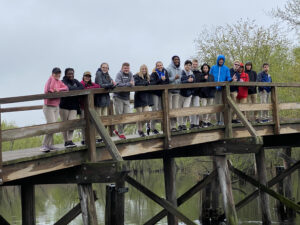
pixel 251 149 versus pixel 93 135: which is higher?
pixel 93 135

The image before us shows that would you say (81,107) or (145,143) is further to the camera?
(145,143)

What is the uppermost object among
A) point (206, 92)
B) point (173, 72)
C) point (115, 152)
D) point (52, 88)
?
point (173, 72)

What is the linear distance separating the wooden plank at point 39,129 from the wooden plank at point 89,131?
3.7 inches

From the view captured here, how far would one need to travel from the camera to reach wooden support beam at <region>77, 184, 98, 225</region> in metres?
8.83

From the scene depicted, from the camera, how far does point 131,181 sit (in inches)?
524

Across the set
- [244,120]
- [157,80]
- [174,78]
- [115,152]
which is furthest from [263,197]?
[115,152]

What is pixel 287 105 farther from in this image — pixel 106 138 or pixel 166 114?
pixel 106 138

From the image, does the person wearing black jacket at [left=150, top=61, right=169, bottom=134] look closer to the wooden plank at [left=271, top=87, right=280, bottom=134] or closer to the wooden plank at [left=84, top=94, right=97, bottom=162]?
the wooden plank at [left=84, top=94, right=97, bottom=162]

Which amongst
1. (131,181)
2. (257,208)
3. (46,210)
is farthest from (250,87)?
(46,210)

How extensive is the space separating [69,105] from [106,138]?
Answer: 98 cm

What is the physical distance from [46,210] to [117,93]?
642 inches

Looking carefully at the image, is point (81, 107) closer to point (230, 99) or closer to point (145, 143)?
point (145, 143)

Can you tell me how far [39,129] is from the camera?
8477 millimetres

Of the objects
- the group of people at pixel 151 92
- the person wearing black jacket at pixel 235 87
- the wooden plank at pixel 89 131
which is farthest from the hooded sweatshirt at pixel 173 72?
the wooden plank at pixel 89 131
